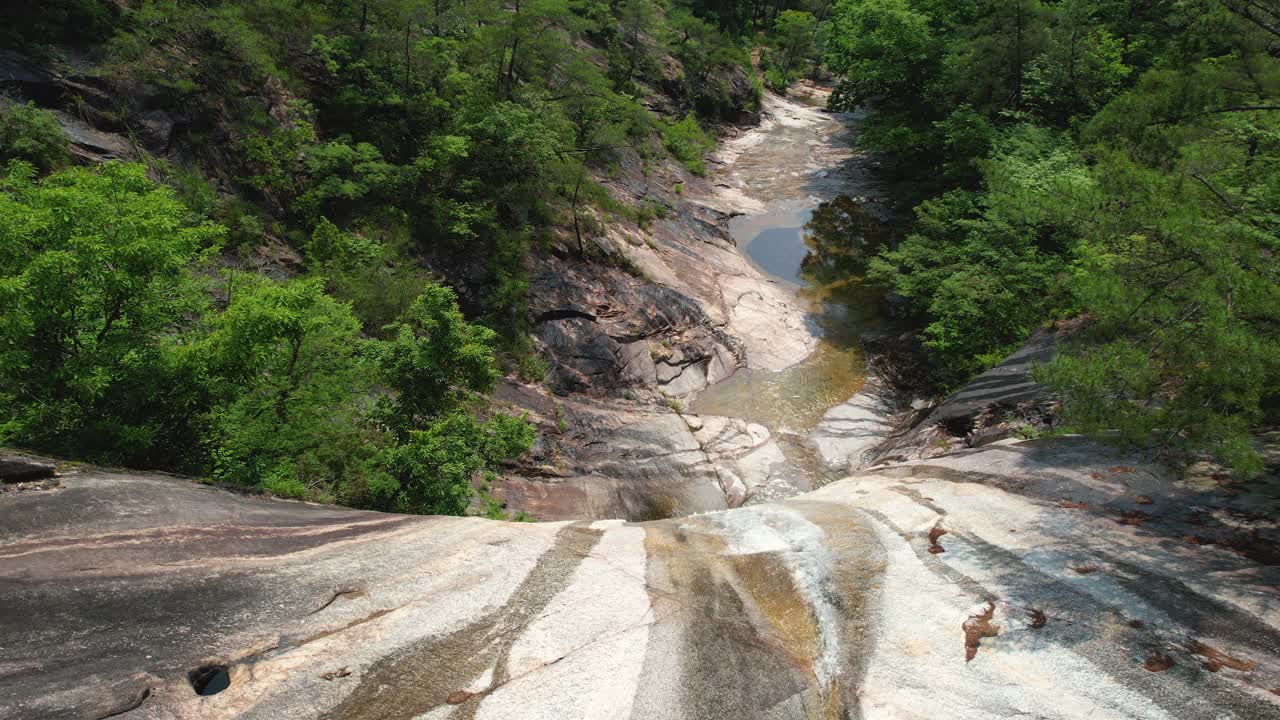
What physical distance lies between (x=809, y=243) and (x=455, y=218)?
18.7 meters

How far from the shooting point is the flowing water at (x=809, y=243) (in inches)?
778

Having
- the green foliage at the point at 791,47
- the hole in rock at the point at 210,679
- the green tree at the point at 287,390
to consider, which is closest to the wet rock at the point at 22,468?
the green tree at the point at 287,390

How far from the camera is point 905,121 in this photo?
102 feet

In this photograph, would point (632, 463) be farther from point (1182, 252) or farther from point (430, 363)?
point (1182, 252)

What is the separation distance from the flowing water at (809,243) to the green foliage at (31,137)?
17019 mm

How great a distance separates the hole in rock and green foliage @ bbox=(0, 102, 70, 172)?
41.1ft

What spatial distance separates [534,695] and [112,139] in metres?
17.2

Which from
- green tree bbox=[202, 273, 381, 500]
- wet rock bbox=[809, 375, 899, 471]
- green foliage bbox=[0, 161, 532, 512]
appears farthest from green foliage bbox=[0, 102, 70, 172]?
wet rock bbox=[809, 375, 899, 471]

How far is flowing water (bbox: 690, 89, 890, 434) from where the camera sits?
64.8 feet

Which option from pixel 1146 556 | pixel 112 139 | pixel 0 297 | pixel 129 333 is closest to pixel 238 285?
pixel 129 333

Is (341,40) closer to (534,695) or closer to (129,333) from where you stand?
(129,333)

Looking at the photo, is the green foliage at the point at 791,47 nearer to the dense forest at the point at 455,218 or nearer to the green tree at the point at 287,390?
the dense forest at the point at 455,218

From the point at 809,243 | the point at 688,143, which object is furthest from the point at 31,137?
the point at 688,143

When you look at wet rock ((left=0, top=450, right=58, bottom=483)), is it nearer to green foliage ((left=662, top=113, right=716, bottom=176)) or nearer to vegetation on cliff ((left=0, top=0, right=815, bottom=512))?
vegetation on cliff ((left=0, top=0, right=815, bottom=512))
